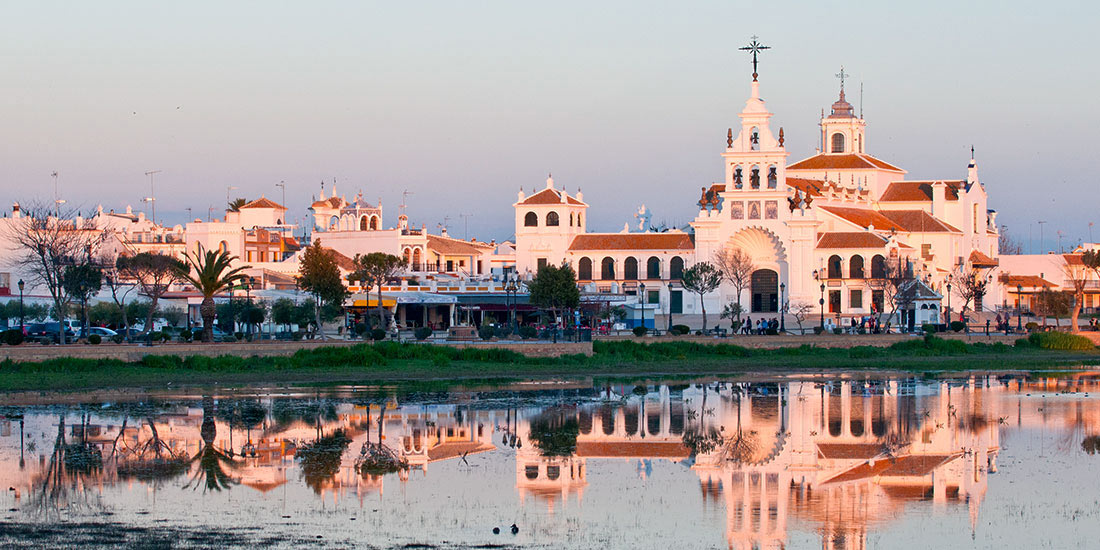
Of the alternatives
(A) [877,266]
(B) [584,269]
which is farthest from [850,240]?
(B) [584,269]

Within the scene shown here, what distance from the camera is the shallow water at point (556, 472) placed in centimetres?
1817

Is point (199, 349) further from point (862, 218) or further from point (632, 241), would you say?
point (862, 218)

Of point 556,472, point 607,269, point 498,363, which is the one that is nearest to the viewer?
point 556,472

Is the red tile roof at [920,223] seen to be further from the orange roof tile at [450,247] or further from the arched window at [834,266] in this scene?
the orange roof tile at [450,247]

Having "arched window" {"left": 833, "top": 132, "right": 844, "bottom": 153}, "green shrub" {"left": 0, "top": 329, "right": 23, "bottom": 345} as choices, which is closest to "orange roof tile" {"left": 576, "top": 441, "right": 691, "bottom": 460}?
"green shrub" {"left": 0, "top": 329, "right": 23, "bottom": 345}

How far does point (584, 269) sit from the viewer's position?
79.6 metres

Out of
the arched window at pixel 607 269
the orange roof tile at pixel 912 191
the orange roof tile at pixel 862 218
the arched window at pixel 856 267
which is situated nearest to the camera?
the arched window at pixel 856 267

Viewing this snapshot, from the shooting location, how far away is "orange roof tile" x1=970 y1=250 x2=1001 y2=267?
274ft

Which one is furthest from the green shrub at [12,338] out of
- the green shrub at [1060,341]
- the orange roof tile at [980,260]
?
the orange roof tile at [980,260]

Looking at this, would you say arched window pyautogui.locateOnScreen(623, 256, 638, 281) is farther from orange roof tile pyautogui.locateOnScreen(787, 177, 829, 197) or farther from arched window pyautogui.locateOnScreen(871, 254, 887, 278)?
arched window pyautogui.locateOnScreen(871, 254, 887, 278)

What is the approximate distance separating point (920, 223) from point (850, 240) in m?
8.44

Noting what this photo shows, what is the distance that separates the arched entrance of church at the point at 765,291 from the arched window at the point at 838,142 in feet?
65.1

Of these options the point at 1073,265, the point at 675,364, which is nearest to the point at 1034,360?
the point at 675,364

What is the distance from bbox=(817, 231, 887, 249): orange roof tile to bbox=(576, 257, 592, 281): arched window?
12275mm
